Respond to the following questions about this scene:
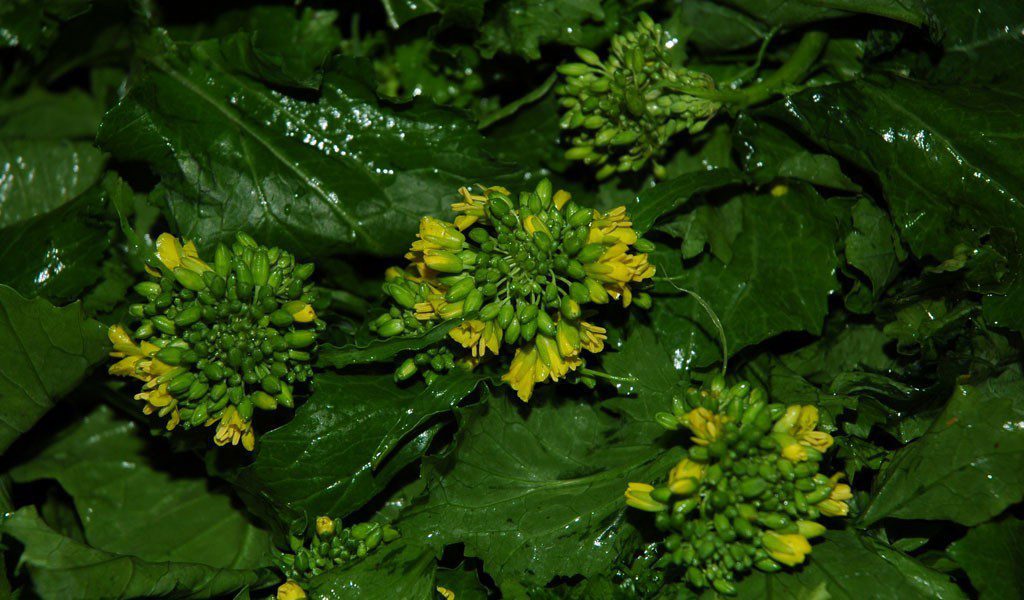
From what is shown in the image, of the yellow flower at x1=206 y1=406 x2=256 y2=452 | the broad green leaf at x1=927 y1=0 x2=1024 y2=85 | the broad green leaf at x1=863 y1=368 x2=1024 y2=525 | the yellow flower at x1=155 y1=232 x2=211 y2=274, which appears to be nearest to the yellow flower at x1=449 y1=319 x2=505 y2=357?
the yellow flower at x1=206 y1=406 x2=256 y2=452

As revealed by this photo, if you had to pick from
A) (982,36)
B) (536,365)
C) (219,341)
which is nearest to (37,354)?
(219,341)

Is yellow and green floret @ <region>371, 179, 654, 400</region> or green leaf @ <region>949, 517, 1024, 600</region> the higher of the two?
yellow and green floret @ <region>371, 179, 654, 400</region>

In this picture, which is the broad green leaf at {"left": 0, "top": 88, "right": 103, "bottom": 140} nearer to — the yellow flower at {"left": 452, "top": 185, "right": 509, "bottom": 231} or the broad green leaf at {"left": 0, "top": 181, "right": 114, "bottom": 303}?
the broad green leaf at {"left": 0, "top": 181, "right": 114, "bottom": 303}

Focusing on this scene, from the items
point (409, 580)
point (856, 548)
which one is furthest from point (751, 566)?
point (409, 580)

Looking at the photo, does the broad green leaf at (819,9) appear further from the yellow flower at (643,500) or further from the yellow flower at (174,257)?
the yellow flower at (174,257)

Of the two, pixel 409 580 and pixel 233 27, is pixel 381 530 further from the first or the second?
pixel 233 27

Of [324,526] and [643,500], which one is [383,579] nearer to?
[324,526]

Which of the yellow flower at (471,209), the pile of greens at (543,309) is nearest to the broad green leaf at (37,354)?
the pile of greens at (543,309)
